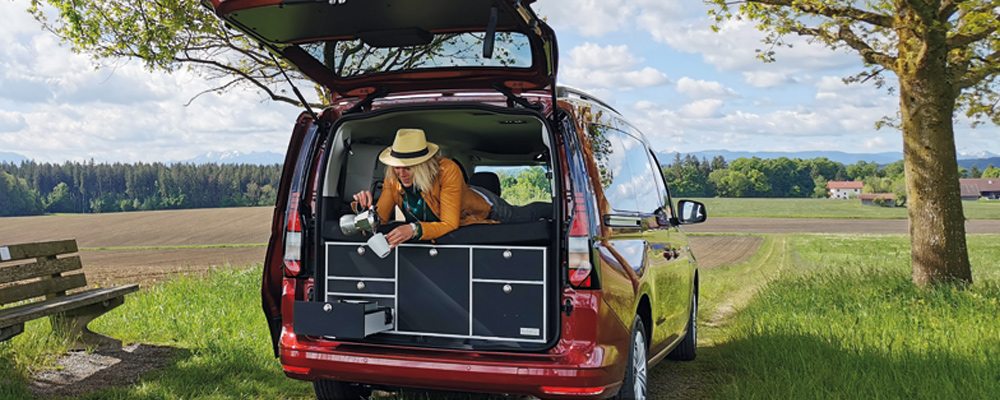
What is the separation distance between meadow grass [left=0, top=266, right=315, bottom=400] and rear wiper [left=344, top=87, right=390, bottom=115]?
6.53 feet

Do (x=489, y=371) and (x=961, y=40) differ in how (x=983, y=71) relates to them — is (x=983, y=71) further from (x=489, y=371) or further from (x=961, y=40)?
(x=489, y=371)

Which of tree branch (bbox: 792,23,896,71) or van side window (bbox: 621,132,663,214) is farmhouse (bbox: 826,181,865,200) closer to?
tree branch (bbox: 792,23,896,71)

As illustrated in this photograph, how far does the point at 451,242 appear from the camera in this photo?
149 inches

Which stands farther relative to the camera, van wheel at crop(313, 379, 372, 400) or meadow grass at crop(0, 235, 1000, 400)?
meadow grass at crop(0, 235, 1000, 400)

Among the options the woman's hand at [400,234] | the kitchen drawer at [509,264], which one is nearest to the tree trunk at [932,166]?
the kitchen drawer at [509,264]

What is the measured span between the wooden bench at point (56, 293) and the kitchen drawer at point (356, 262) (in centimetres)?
287

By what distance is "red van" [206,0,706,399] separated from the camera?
3574 mm

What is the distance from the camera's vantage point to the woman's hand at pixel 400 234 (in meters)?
3.73

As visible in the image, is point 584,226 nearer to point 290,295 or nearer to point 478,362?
point 478,362

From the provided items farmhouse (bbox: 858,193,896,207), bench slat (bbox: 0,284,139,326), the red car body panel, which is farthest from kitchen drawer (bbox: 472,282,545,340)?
farmhouse (bbox: 858,193,896,207)

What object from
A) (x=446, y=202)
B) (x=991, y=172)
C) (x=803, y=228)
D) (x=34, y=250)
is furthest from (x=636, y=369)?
(x=991, y=172)

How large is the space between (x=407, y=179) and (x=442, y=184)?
0.67 feet

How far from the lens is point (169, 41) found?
1065 cm

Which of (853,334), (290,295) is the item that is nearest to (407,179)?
(290,295)
